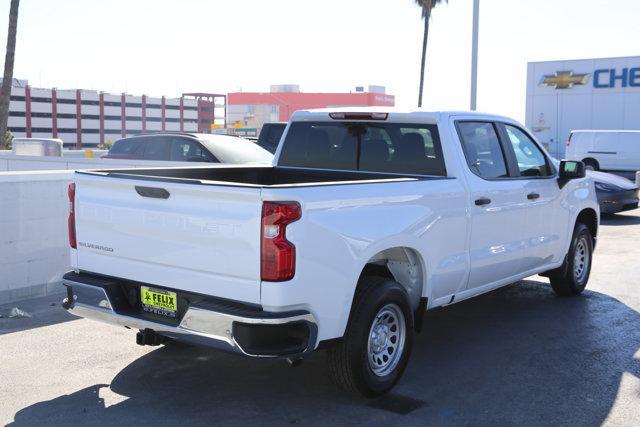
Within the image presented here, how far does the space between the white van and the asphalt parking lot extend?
1803 centimetres

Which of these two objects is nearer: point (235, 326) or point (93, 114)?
point (235, 326)

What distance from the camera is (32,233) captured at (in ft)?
25.6

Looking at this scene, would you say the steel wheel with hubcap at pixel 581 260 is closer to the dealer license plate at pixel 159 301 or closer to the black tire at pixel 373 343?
the black tire at pixel 373 343

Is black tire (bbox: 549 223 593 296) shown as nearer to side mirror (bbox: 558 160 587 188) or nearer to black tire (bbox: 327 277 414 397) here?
side mirror (bbox: 558 160 587 188)

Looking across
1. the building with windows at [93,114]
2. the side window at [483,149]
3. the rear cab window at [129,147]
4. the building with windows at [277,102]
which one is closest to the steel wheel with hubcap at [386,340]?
the side window at [483,149]

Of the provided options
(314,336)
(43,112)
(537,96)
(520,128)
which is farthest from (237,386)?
(43,112)

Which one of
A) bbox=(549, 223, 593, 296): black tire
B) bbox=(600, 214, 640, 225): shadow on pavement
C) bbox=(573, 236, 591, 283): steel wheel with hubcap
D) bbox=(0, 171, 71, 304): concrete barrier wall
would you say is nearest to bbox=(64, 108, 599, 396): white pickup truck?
bbox=(549, 223, 593, 296): black tire

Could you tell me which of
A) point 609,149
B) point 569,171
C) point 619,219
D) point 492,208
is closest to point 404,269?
point 492,208

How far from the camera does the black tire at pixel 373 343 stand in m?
4.78

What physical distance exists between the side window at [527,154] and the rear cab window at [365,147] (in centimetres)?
122

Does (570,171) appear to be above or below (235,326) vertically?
above

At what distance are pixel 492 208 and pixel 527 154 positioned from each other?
124cm

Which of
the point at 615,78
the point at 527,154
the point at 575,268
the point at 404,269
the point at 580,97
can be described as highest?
the point at 615,78

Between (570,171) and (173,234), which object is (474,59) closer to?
(570,171)
